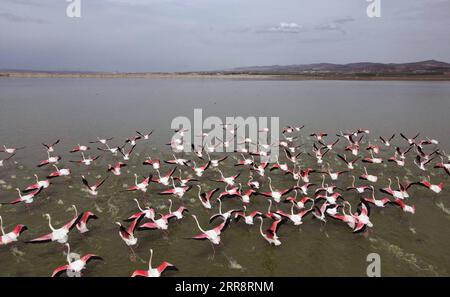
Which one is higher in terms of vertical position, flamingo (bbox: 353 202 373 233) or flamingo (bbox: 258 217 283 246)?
flamingo (bbox: 353 202 373 233)

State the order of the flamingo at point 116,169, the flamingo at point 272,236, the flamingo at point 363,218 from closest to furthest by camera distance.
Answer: the flamingo at point 272,236 → the flamingo at point 363,218 → the flamingo at point 116,169

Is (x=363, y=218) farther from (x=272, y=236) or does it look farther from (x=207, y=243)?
(x=207, y=243)

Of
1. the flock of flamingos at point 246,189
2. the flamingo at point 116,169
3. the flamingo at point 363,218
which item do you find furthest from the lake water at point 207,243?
the flamingo at point 363,218

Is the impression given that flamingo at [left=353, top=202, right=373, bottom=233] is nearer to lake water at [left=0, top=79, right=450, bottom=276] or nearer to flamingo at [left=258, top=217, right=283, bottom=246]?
lake water at [left=0, top=79, right=450, bottom=276]

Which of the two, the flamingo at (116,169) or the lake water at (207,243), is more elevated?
the flamingo at (116,169)

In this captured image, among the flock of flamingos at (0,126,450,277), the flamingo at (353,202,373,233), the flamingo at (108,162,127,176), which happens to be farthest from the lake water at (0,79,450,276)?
the flamingo at (353,202,373,233)

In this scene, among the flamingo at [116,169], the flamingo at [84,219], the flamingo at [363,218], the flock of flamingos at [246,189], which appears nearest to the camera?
the flock of flamingos at [246,189]

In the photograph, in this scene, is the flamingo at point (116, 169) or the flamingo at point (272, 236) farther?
the flamingo at point (116, 169)

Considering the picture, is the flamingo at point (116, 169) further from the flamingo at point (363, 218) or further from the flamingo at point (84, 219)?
the flamingo at point (363, 218)

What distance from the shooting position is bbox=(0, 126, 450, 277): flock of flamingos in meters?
11.1

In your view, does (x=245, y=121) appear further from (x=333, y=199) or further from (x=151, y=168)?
(x=333, y=199)

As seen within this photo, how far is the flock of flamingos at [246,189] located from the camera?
11.1 m
